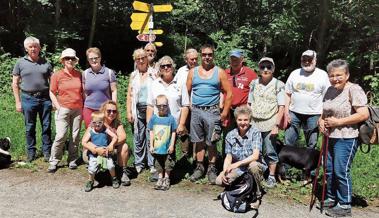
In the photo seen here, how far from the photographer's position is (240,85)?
235 inches

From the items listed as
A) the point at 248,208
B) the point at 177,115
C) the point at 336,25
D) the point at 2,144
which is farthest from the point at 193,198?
the point at 336,25

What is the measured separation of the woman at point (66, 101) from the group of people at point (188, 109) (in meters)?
0.01

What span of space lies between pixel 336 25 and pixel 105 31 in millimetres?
10348

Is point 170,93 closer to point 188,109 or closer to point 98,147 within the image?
point 188,109

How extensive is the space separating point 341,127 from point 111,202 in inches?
113

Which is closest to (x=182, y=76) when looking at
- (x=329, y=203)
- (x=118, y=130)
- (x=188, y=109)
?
(x=188, y=109)

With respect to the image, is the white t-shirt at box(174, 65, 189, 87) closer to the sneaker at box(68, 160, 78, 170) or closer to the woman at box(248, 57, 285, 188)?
the woman at box(248, 57, 285, 188)

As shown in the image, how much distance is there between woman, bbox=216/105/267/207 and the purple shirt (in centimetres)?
196

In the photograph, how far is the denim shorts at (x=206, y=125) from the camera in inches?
229

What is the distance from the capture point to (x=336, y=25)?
57.3 ft

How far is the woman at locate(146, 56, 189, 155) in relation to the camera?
5.87m

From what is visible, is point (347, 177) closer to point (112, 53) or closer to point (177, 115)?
point (177, 115)

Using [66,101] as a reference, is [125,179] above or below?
below

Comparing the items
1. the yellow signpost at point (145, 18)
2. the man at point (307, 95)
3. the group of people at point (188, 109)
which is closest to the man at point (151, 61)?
the group of people at point (188, 109)
